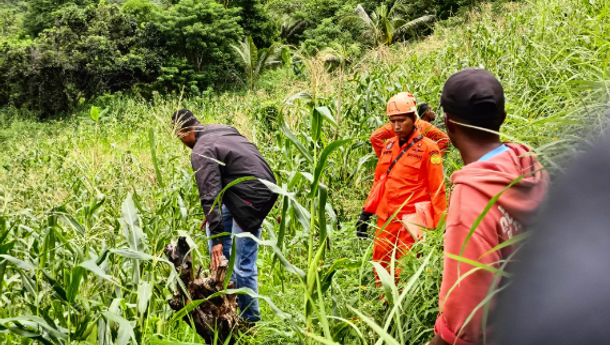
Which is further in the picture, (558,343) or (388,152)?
(388,152)

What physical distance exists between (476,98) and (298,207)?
32.5 inches

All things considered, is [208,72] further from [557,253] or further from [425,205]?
[557,253]

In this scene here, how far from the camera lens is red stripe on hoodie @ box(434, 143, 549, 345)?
126cm

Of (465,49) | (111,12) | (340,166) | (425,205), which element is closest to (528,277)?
(425,205)

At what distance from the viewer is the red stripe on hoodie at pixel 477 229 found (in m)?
1.26

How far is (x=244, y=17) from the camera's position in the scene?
26500 millimetres

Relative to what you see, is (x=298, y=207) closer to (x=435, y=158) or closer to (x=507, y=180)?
(x=507, y=180)

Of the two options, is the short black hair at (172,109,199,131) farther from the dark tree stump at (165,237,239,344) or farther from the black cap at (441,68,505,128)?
the black cap at (441,68,505,128)

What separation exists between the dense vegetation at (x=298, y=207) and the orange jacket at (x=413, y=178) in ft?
1.33

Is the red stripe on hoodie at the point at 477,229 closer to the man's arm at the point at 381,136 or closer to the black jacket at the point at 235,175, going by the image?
the black jacket at the point at 235,175

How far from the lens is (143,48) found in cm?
2308

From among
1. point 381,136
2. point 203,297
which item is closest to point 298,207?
point 203,297

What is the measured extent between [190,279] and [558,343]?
94.1 inches

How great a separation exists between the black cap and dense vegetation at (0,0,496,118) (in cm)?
1965
